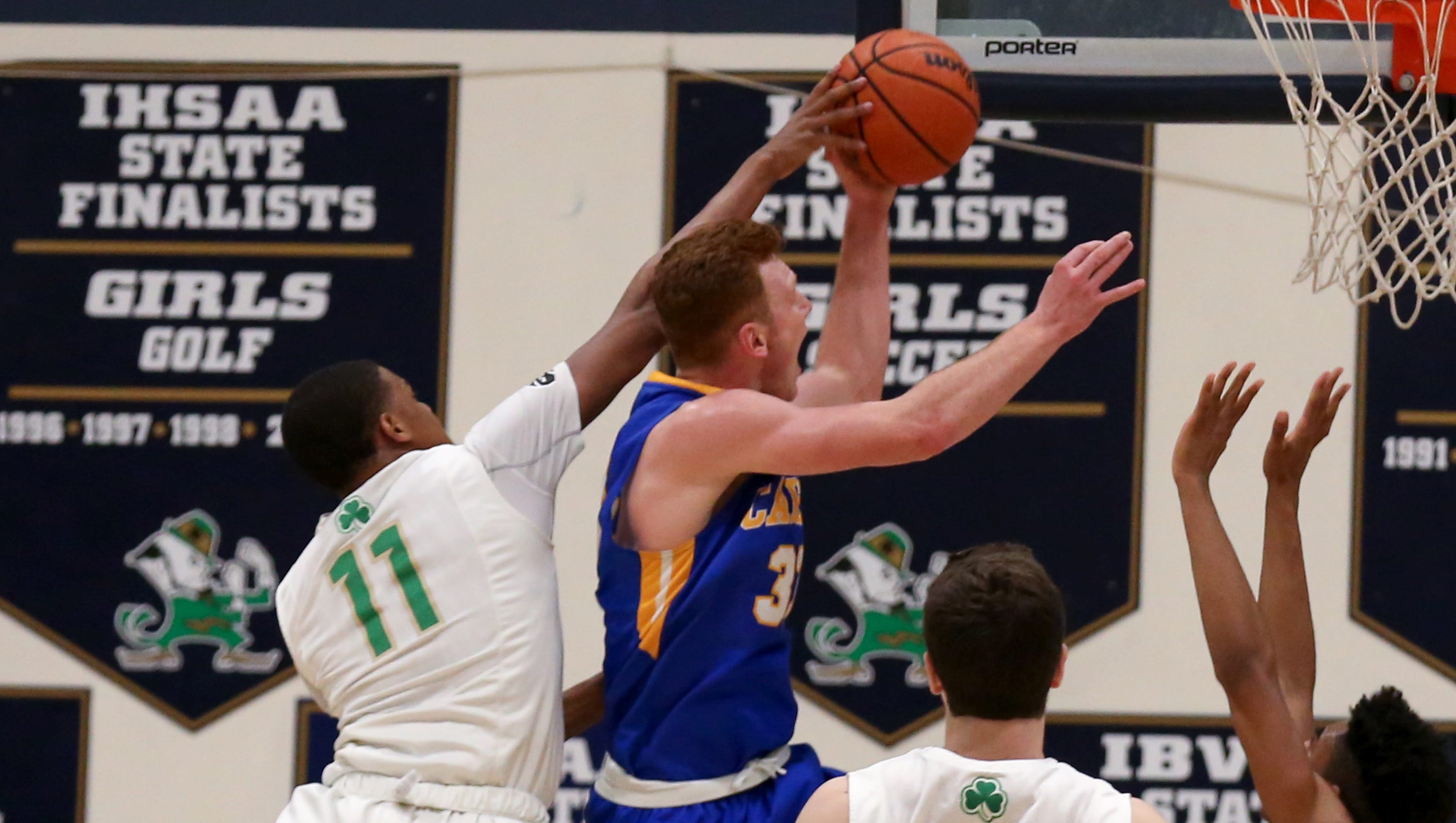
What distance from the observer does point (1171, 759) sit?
188 inches

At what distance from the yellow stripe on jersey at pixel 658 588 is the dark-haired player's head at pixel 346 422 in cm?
58

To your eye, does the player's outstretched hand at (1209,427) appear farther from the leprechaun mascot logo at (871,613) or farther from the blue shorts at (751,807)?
the leprechaun mascot logo at (871,613)

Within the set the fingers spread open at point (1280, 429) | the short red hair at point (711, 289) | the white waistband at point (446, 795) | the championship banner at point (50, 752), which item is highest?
the short red hair at point (711, 289)

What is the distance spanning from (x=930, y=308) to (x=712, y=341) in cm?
210

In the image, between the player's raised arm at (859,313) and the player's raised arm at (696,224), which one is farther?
the player's raised arm at (859,313)

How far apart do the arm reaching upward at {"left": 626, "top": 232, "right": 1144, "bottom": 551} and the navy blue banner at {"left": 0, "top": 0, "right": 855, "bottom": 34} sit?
8.11ft

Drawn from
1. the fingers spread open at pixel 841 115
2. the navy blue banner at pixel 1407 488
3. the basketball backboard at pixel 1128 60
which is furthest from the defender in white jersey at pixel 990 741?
the navy blue banner at pixel 1407 488

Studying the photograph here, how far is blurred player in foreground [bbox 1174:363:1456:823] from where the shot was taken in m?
2.61

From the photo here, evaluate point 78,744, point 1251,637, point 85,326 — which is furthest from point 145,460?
point 1251,637

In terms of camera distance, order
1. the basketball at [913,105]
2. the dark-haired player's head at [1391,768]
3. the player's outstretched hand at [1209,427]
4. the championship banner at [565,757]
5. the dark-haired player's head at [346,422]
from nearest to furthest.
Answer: the dark-haired player's head at [1391,768], the player's outstretched hand at [1209,427], the dark-haired player's head at [346,422], the basketball at [913,105], the championship banner at [565,757]

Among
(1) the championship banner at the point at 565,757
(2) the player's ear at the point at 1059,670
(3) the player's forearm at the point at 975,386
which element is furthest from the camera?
(1) the championship banner at the point at 565,757

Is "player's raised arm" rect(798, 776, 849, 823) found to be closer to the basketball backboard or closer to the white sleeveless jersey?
the white sleeveless jersey

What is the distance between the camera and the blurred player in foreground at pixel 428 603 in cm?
281

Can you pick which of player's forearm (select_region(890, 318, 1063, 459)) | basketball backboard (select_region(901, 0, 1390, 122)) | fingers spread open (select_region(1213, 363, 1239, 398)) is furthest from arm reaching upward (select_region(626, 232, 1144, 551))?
basketball backboard (select_region(901, 0, 1390, 122))
